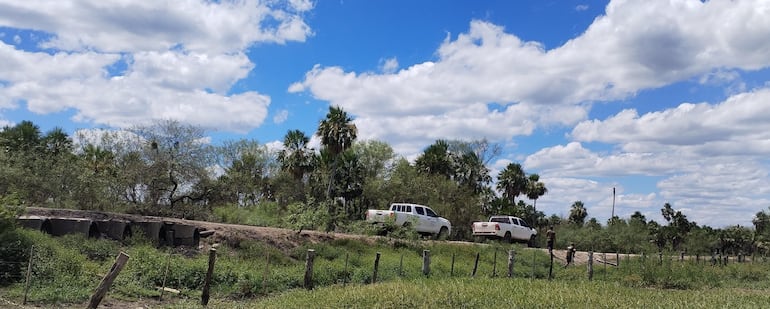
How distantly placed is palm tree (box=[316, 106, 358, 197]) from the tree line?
0.08 m

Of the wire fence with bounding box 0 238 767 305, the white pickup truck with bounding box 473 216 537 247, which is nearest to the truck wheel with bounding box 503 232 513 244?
the white pickup truck with bounding box 473 216 537 247

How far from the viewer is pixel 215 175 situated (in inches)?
2021

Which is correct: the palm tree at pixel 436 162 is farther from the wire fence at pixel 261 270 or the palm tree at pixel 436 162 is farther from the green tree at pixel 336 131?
the wire fence at pixel 261 270

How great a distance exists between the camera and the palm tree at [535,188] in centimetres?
6757

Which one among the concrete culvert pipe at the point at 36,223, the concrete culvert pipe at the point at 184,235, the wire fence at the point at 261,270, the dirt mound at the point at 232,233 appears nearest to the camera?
the wire fence at the point at 261,270

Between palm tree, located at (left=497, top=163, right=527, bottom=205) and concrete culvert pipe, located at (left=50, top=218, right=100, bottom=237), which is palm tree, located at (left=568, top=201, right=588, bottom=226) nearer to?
palm tree, located at (left=497, top=163, right=527, bottom=205)

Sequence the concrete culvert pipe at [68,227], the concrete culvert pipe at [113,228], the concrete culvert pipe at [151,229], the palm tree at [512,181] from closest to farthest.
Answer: the concrete culvert pipe at [68,227] < the concrete culvert pipe at [113,228] < the concrete culvert pipe at [151,229] < the palm tree at [512,181]

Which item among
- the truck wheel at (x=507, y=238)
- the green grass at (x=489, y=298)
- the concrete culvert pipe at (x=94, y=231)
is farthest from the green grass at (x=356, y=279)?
the truck wheel at (x=507, y=238)

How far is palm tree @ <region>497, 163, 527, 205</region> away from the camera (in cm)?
6475

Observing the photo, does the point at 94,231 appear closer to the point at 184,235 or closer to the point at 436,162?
the point at 184,235

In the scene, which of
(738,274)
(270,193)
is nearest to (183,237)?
(738,274)

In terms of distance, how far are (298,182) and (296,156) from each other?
5.30m

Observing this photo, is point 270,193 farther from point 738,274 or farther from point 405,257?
point 738,274

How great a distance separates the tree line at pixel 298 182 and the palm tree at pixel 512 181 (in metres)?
Answer: 0.12
